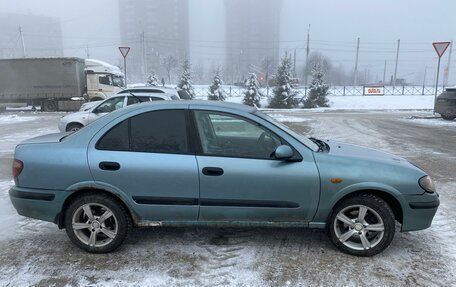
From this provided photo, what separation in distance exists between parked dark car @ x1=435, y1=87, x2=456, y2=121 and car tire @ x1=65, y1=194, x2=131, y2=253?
1753 cm

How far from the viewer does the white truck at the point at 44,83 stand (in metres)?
23.9

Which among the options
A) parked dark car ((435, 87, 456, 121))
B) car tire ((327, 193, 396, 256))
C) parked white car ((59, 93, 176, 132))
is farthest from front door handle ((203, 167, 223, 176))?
parked dark car ((435, 87, 456, 121))

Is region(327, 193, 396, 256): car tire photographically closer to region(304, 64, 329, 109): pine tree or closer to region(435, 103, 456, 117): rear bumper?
region(435, 103, 456, 117): rear bumper

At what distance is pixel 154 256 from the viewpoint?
3898mm

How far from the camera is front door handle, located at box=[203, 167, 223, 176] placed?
12.1 feet

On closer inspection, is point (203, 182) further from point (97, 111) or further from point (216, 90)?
point (216, 90)

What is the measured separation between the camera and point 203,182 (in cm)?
371

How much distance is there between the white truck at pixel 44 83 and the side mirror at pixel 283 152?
2194 centimetres

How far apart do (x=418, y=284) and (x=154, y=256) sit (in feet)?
8.36

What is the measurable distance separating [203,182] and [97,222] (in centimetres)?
119

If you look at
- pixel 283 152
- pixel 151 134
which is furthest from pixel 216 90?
pixel 283 152

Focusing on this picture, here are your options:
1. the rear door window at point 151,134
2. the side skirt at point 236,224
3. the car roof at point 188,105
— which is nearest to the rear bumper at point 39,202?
the rear door window at point 151,134

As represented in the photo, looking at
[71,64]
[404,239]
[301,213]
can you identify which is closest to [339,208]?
[301,213]

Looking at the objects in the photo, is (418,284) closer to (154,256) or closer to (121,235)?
(154,256)
